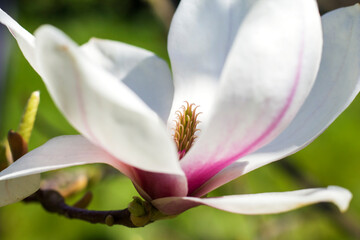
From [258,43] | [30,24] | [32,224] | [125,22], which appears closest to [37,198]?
[258,43]

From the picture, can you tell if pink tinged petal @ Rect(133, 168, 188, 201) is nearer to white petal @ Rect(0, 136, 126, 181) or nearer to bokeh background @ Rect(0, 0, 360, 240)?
white petal @ Rect(0, 136, 126, 181)

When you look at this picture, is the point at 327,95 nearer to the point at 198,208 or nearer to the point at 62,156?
the point at 62,156

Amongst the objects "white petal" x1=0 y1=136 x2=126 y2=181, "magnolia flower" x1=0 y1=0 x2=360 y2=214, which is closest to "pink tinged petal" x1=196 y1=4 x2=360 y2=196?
"magnolia flower" x1=0 y1=0 x2=360 y2=214

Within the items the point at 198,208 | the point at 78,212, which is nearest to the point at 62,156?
→ the point at 78,212

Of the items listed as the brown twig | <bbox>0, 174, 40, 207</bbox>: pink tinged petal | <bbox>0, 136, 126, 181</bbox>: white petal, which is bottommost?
the brown twig

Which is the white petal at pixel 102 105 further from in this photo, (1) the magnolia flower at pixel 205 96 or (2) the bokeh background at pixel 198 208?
(2) the bokeh background at pixel 198 208

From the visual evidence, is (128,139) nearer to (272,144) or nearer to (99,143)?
(99,143)

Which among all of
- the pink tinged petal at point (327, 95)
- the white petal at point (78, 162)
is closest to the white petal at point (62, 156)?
the white petal at point (78, 162)

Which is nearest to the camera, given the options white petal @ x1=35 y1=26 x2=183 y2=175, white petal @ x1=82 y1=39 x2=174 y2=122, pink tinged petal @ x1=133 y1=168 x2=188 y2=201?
white petal @ x1=35 y1=26 x2=183 y2=175
